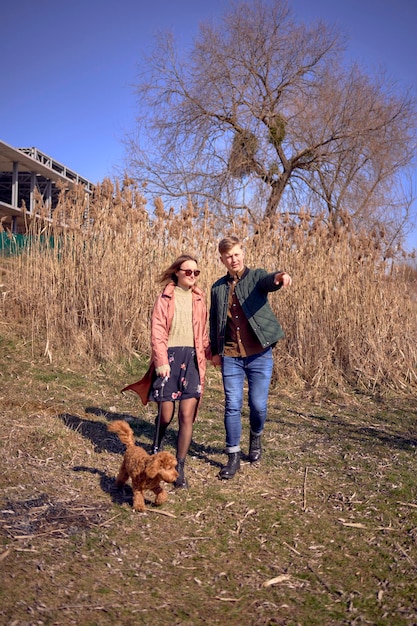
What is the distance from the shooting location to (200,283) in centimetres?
881

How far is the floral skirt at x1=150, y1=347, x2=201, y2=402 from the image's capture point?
4176 mm

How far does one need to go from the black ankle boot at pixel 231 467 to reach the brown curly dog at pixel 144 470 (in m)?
0.68

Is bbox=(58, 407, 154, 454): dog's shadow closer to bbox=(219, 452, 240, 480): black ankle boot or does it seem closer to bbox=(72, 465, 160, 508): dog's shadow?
bbox=(72, 465, 160, 508): dog's shadow

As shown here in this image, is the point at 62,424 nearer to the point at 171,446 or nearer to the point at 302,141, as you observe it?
the point at 171,446

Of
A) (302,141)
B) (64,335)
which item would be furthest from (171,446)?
(302,141)

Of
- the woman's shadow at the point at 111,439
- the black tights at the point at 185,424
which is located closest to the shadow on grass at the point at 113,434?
the woman's shadow at the point at 111,439

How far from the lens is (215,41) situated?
17.6m

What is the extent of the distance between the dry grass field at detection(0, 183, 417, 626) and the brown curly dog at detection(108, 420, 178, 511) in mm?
115

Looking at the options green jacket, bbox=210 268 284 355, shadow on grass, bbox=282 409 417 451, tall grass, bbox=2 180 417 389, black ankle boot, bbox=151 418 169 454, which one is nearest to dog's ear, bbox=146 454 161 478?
black ankle boot, bbox=151 418 169 454

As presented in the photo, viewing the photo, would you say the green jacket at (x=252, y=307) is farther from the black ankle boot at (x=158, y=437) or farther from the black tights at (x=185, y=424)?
the black ankle boot at (x=158, y=437)

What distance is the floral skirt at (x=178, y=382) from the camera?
4176mm

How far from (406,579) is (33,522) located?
2.00 meters

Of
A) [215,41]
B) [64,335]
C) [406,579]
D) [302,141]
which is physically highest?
[215,41]

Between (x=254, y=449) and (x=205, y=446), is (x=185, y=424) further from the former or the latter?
(x=205, y=446)
